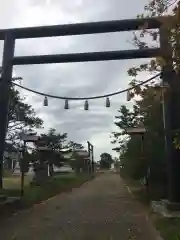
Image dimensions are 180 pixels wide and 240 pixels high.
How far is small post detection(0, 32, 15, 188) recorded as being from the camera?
14.6m

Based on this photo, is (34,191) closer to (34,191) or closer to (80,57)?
(34,191)

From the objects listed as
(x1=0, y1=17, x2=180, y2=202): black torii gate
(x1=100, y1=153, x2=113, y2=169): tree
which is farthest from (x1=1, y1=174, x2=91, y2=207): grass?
(x1=100, y1=153, x2=113, y2=169): tree

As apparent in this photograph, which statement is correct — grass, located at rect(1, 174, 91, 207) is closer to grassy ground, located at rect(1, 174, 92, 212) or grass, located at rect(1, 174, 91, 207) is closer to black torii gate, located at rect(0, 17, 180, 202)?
grassy ground, located at rect(1, 174, 92, 212)

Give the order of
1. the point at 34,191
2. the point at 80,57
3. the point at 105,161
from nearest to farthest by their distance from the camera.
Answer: the point at 80,57, the point at 34,191, the point at 105,161

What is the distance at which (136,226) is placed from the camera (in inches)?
443

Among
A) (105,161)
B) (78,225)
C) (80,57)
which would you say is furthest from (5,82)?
(105,161)

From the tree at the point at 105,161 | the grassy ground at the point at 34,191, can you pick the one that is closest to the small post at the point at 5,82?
the grassy ground at the point at 34,191

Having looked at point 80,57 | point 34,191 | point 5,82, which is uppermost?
point 80,57

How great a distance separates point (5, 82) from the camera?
14711 millimetres

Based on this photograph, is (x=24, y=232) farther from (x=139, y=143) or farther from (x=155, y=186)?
(x=139, y=143)

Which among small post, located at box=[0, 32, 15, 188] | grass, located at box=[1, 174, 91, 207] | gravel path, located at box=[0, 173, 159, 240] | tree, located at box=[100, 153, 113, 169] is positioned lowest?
gravel path, located at box=[0, 173, 159, 240]

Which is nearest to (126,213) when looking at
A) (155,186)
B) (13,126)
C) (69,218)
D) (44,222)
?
(69,218)

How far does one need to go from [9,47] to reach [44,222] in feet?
21.5

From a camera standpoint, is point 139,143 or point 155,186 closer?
point 155,186
